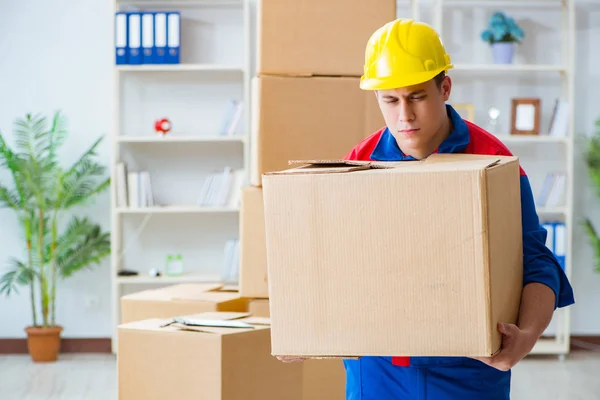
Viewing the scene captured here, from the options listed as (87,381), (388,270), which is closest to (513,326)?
(388,270)

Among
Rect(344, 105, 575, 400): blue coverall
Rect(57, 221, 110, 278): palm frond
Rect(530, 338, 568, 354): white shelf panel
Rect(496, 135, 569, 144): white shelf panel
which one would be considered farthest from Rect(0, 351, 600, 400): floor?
Rect(344, 105, 575, 400): blue coverall

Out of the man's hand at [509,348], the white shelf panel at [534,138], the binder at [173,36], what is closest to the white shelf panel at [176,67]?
the binder at [173,36]

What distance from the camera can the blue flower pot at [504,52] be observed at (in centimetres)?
502

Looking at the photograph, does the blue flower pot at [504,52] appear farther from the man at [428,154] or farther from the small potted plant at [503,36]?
the man at [428,154]

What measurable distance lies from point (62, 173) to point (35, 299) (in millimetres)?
841

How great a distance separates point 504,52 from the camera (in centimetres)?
502

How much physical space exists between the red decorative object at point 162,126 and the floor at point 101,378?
129 cm

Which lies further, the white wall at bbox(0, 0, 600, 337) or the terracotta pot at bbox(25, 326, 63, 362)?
the white wall at bbox(0, 0, 600, 337)

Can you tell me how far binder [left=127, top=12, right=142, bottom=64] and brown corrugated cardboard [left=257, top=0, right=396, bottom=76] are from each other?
8.07 ft

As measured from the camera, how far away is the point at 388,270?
1.13 m

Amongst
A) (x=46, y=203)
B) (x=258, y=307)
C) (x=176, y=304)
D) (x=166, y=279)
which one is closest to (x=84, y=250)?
(x=46, y=203)

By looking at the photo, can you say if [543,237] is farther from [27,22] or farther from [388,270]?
[27,22]

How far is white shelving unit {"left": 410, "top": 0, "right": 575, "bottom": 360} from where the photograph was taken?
4980 millimetres

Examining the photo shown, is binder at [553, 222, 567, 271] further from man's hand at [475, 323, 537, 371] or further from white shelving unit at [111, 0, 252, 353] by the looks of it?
man's hand at [475, 323, 537, 371]
